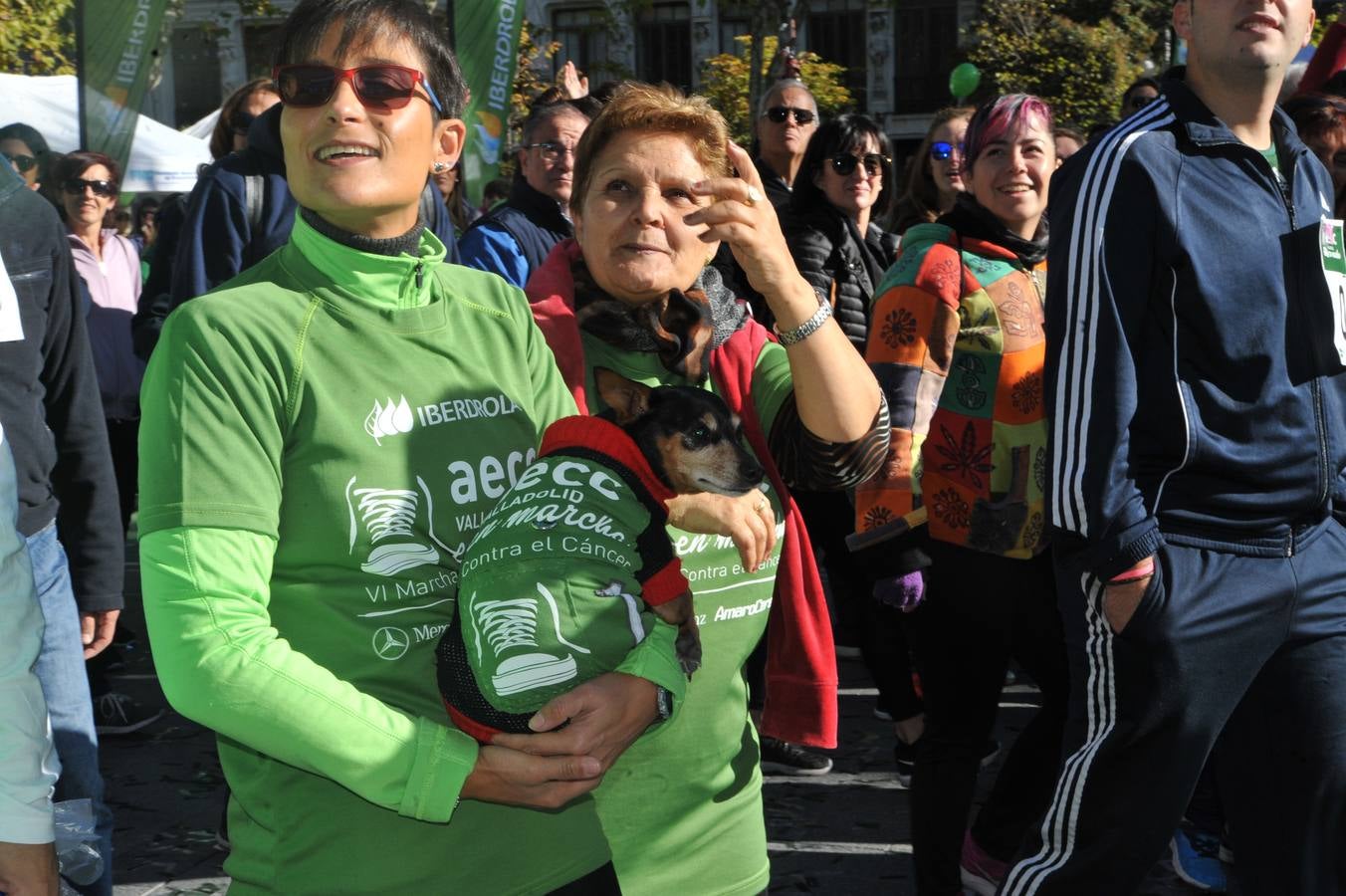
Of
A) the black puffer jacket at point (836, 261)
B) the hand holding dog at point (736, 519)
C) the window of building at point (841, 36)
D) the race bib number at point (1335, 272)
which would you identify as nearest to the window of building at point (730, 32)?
the window of building at point (841, 36)

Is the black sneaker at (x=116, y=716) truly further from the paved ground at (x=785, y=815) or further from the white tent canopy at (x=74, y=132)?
the white tent canopy at (x=74, y=132)

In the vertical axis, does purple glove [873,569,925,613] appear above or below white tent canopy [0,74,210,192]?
below

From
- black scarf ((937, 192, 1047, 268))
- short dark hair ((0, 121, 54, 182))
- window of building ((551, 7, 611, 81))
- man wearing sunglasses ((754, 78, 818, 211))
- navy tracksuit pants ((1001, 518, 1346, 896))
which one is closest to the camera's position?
navy tracksuit pants ((1001, 518, 1346, 896))

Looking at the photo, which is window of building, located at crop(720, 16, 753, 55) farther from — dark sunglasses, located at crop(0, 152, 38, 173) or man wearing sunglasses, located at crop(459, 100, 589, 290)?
man wearing sunglasses, located at crop(459, 100, 589, 290)

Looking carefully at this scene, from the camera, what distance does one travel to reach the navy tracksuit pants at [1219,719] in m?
3.03

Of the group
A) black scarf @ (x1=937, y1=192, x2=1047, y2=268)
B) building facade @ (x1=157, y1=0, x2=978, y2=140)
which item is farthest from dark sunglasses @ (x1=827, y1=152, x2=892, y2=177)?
building facade @ (x1=157, y1=0, x2=978, y2=140)

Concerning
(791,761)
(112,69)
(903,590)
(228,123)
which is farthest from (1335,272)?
(112,69)

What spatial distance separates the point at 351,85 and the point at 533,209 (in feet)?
11.1

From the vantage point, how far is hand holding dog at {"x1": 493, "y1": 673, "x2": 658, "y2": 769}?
1.84m

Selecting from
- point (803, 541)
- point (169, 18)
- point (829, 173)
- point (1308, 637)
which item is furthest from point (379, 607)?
point (169, 18)

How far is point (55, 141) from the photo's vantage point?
52.9ft

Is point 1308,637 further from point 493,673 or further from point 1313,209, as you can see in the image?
point 493,673

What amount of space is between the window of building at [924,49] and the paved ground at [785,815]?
1388 inches

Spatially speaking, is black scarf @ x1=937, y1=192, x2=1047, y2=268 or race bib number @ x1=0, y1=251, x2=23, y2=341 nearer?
race bib number @ x1=0, y1=251, x2=23, y2=341
